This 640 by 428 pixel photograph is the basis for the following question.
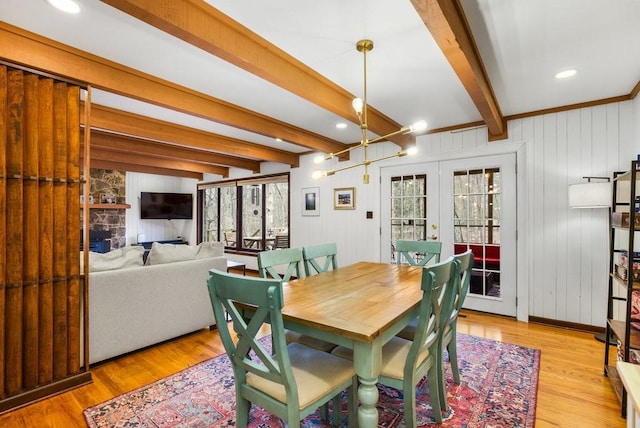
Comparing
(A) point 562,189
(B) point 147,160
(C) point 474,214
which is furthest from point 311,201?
(A) point 562,189

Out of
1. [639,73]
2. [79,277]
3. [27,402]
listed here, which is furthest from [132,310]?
[639,73]

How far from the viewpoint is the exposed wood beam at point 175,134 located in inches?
133

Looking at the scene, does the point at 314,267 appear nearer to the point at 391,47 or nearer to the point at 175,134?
the point at 391,47

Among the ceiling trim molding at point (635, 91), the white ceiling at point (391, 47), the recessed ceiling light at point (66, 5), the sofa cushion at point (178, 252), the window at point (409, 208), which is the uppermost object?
the white ceiling at point (391, 47)

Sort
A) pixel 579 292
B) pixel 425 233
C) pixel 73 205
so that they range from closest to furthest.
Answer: pixel 73 205 → pixel 579 292 → pixel 425 233

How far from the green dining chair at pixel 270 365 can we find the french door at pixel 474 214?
283 cm

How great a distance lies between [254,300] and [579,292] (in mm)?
3625

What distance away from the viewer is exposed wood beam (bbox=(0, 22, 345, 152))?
195cm

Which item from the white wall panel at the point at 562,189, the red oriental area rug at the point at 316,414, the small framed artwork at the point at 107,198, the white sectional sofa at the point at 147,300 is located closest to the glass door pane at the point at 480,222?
the white wall panel at the point at 562,189

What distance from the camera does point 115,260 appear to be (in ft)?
8.91

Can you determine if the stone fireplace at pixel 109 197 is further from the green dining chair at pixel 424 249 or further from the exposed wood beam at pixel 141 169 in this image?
the green dining chair at pixel 424 249

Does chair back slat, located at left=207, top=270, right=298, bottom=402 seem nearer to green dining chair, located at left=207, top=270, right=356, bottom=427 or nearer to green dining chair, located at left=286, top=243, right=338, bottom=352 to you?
green dining chair, located at left=207, top=270, right=356, bottom=427

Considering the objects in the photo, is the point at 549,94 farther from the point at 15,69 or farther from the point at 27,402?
the point at 27,402

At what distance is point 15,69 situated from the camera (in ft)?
6.45
